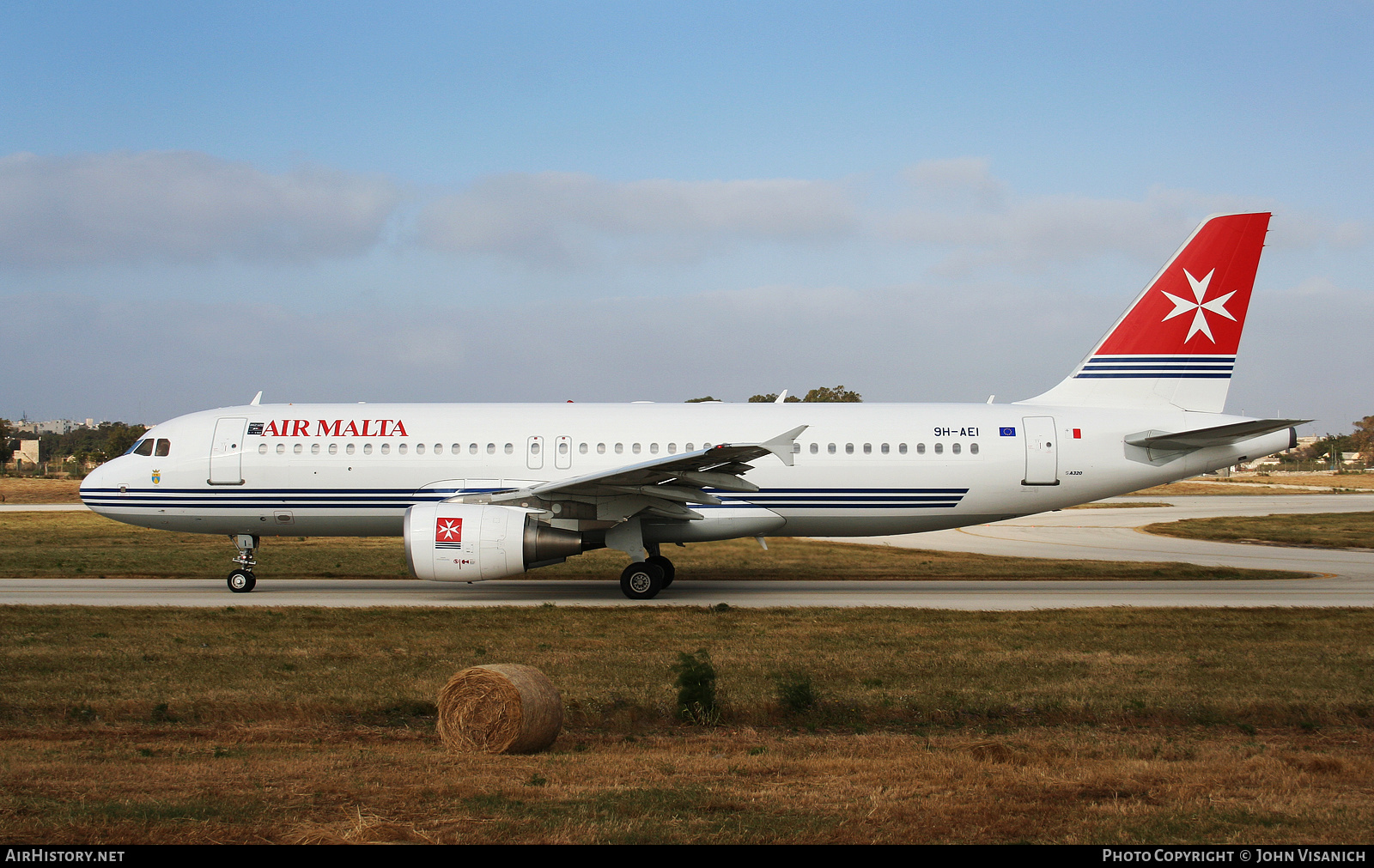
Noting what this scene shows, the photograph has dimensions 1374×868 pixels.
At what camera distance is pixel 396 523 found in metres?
19.8

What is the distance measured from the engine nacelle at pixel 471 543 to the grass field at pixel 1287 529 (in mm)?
26689

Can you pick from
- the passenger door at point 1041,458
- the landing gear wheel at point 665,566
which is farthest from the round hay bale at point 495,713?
the passenger door at point 1041,458

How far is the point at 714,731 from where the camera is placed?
891 centimetres

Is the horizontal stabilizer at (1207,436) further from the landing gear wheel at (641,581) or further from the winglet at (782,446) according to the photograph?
the landing gear wheel at (641,581)

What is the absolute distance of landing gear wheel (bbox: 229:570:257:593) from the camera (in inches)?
759

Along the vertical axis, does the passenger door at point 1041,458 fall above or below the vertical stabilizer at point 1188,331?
below

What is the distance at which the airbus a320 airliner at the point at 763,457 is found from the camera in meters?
19.7

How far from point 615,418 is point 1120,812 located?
49.3ft

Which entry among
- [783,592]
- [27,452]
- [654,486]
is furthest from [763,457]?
[27,452]

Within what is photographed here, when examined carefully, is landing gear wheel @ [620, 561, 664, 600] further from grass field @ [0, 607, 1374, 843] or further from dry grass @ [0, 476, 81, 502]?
dry grass @ [0, 476, 81, 502]

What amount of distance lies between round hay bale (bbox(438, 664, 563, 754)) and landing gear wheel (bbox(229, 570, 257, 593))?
12.9m

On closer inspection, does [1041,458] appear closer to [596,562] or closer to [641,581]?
[641,581]

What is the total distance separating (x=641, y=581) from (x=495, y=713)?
1070 centimetres
